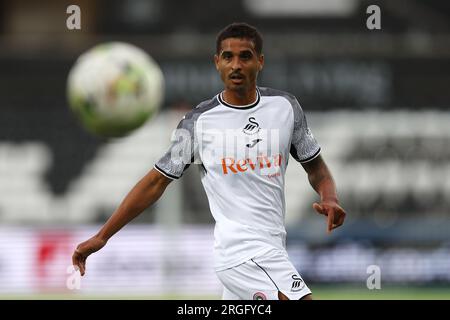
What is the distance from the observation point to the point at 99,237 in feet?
19.2

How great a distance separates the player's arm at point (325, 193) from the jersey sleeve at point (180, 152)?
2.29 ft

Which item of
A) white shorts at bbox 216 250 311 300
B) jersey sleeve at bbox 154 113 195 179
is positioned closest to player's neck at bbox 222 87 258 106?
jersey sleeve at bbox 154 113 195 179

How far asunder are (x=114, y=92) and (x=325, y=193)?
2.09 meters

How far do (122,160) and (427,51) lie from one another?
551 cm

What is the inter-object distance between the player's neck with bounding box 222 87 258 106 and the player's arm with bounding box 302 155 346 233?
20.3 inches

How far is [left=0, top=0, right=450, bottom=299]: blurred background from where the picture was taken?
15094mm

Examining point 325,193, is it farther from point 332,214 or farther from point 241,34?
point 241,34

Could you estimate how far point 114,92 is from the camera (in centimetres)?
729

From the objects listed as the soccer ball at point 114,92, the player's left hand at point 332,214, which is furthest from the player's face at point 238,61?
the soccer ball at point 114,92

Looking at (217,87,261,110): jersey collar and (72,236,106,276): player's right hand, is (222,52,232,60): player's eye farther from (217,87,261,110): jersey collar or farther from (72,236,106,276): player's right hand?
(72,236,106,276): player's right hand

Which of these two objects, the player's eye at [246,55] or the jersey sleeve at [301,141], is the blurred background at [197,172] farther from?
the player's eye at [246,55]

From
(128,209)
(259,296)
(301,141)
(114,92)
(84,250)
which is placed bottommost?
(259,296)

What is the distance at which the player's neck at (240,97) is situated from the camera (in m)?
5.76

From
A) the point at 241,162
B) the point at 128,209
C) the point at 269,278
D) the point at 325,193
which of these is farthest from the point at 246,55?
the point at 269,278
